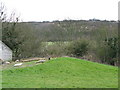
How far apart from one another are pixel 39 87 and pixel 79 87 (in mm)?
1237

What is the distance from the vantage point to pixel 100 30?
19672mm

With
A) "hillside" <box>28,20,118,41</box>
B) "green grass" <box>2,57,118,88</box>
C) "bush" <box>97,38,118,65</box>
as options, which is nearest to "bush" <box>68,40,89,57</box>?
"hillside" <box>28,20,118,41</box>

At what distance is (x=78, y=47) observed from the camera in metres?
19.2

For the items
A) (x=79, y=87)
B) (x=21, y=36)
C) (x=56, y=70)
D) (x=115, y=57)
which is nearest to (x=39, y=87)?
(x=79, y=87)

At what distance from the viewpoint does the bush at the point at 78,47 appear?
19.2m

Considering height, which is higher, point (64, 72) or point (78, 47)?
point (78, 47)

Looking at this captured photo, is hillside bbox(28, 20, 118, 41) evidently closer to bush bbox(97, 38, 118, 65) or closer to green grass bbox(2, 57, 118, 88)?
bush bbox(97, 38, 118, 65)

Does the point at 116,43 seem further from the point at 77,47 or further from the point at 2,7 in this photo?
the point at 2,7

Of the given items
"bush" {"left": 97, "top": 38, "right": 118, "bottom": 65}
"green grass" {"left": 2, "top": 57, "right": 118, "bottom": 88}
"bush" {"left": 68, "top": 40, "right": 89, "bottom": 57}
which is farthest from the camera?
"bush" {"left": 68, "top": 40, "right": 89, "bottom": 57}

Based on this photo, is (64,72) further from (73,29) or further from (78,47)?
(73,29)

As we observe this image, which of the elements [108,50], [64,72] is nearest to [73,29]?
[108,50]

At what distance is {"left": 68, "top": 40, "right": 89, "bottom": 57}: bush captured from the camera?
63.2 ft

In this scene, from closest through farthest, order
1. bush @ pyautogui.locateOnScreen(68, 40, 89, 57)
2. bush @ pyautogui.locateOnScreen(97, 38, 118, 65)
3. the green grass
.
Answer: the green grass → bush @ pyautogui.locateOnScreen(97, 38, 118, 65) → bush @ pyautogui.locateOnScreen(68, 40, 89, 57)

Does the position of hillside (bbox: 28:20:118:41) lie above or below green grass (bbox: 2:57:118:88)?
above
